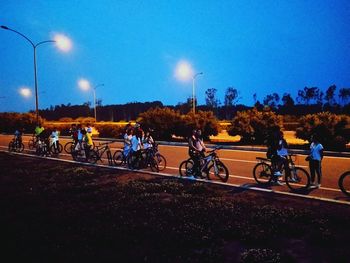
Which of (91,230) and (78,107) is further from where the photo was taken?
(78,107)

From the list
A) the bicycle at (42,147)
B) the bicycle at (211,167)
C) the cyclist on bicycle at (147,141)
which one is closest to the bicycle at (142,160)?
the cyclist on bicycle at (147,141)

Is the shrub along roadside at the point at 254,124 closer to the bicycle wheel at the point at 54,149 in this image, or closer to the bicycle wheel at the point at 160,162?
the bicycle wheel at the point at 160,162

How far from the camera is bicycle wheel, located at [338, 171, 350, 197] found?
31.2 ft

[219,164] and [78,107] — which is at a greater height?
[78,107]

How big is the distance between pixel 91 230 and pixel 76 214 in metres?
1.30

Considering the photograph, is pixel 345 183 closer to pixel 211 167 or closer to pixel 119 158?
pixel 211 167

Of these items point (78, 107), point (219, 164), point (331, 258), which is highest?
point (78, 107)

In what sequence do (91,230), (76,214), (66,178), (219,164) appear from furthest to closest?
(66,178) → (219,164) → (76,214) → (91,230)

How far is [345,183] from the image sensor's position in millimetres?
9758

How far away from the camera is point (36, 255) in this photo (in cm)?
571

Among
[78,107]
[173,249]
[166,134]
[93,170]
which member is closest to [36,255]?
[173,249]

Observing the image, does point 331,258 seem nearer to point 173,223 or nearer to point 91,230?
point 173,223

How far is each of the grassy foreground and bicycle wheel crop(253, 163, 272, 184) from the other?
1.51m

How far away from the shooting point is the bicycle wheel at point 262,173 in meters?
11.1
